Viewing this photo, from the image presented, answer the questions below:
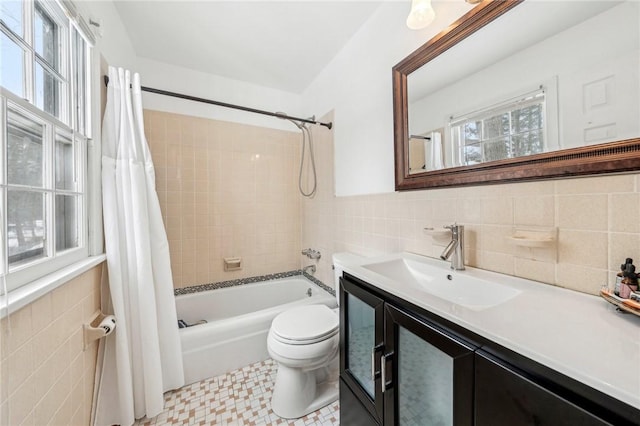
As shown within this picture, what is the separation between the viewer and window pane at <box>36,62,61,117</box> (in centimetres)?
91

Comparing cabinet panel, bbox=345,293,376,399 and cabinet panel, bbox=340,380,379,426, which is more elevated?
cabinet panel, bbox=345,293,376,399

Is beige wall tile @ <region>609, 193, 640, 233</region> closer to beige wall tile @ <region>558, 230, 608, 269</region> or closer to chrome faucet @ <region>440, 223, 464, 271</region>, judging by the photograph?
beige wall tile @ <region>558, 230, 608, 269</region>

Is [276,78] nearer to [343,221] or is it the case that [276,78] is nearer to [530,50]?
[343,221]

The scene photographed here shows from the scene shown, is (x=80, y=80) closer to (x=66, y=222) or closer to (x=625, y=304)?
(x=66, y=222)

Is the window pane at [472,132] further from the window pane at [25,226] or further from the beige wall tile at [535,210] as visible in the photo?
the window pane at [25,226]

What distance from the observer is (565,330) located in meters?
0.52

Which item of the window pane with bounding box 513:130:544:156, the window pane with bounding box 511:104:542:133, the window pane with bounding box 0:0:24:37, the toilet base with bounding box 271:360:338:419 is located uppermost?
the window pane with bounding box 0:0:24:37

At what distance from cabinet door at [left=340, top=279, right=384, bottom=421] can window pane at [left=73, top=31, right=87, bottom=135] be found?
1.51 metres

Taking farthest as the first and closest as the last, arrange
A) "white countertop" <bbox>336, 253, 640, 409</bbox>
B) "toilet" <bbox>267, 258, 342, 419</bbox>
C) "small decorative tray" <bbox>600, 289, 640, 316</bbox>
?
1. "toilet" <bbox>267, 258, 342, 419</bbox>
2. "small decorative tray" <bbox>600, 289, 640, 316</bbox>
3. "white countertop" <bbox>336, 253, 640, 409</bbox>

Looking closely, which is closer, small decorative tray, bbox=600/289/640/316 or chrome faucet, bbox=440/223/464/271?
small decorative tray, bbox=600/289/640/316

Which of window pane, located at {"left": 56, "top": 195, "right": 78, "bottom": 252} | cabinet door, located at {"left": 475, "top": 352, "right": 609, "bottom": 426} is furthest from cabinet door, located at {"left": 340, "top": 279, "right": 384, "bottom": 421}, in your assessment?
window pane, located at {"left": 56, "top": 195, "right": 78, "bottom": 252}

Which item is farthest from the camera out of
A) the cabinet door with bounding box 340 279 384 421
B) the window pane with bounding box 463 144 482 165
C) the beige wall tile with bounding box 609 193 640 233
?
the window pane with bounding box 463 144 482 165

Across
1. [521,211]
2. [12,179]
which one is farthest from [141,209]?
[521,211]

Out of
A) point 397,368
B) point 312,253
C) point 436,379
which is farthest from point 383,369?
point 312,253
